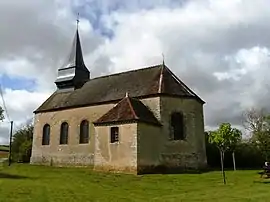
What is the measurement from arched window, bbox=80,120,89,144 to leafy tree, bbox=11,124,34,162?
12.1 m

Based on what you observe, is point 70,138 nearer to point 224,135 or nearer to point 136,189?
point 136,189

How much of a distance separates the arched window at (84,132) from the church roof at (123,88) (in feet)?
6.51

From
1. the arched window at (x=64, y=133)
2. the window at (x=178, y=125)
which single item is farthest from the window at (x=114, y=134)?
the arched window at (x=64, y=133)

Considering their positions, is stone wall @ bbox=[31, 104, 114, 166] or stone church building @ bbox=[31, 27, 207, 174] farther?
stone wall @ bbox=[31, 104, 114, 166]

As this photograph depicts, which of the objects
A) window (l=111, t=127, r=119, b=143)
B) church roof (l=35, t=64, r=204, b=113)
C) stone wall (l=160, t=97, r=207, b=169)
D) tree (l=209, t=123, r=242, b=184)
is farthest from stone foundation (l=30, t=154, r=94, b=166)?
tree (l=209, t=123, r=242, b=184)

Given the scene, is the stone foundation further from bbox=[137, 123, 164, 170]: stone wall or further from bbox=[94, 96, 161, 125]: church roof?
bbox=[137, 123, 164, 170]: stone wall

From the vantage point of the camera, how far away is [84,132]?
37125 millimetres

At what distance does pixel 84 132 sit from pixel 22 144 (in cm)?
1417

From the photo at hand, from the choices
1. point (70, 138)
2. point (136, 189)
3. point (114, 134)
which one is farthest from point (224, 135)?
point (70, 138)

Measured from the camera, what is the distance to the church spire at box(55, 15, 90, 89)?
1652 inches

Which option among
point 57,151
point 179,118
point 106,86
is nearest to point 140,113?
point 179,118

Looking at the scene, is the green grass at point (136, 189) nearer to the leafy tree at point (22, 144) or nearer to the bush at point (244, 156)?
the bush at point (244, 156)

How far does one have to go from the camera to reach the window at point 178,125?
107ft

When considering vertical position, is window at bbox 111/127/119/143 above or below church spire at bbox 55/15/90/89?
below
